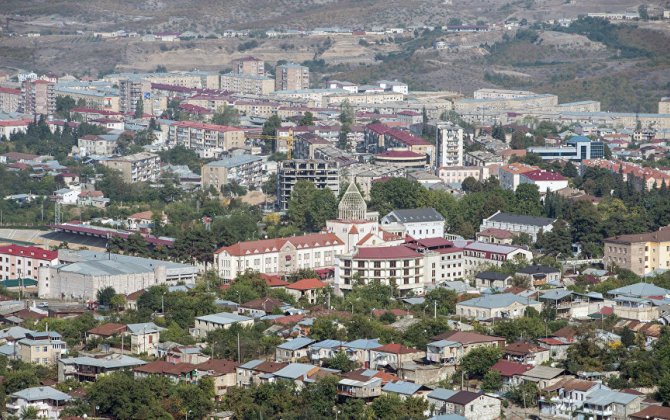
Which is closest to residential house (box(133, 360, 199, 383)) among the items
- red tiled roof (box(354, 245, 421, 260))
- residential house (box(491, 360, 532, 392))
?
residential house (box(491, 360, 532, 392))

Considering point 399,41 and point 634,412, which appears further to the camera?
point 399,41

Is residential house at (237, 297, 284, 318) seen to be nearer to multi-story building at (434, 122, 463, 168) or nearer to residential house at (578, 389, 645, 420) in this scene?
residential house at (578, 389, 645, 420)

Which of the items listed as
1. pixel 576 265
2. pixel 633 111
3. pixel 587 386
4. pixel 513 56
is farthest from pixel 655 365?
pixel 513 56

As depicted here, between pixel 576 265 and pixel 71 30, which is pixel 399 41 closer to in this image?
pixel 71 30

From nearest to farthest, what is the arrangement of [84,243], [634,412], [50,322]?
[634,412] < [50,322] < [84,243]

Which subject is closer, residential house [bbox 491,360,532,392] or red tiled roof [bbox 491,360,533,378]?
residential house [bbox 491,360,532,392]

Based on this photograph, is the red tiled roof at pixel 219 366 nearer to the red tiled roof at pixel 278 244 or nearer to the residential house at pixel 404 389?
the residential house at pixel 404 389
